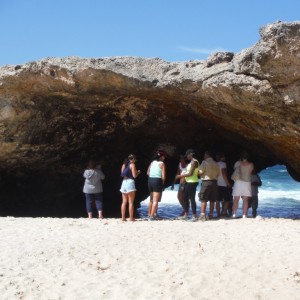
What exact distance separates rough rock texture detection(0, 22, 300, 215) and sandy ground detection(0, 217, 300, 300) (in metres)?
3.18

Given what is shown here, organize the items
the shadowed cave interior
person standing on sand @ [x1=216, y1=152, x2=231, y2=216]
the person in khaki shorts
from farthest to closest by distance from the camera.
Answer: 1. the shadowed cave interior
2. person standing on sand @ [x1=216, y1=152, x2=231, y2=216]
3. the person in khaki shorts

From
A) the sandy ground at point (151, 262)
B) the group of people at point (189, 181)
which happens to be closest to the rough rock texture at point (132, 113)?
the group of people at point (189, 181)

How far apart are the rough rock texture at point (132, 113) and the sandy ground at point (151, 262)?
10.4 feet

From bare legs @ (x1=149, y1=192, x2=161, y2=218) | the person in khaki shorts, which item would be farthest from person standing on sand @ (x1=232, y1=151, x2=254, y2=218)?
bare legs @ (x1=149, y1=192, x2=161, y2=218)

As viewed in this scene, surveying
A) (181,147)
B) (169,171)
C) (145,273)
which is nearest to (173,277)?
(145,273)

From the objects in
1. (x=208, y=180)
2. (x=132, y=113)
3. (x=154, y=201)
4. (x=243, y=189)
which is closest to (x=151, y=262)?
(x=154, y=201)

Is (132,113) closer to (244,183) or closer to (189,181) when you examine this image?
(189,181)

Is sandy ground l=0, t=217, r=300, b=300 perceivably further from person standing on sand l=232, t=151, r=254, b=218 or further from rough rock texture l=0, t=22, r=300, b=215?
rough rock texture l=0, t=22, r=300, b=215

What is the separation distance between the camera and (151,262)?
7.40m

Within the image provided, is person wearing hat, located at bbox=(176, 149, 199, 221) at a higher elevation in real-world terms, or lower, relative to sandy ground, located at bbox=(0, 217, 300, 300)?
higher

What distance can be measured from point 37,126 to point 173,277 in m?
7.92

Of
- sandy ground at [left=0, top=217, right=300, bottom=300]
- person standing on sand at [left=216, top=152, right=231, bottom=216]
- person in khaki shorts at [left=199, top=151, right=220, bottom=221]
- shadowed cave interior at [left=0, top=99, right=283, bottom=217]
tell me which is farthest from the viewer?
shadowed cave interior at [left=0, top=99, right=283, bottom=217]

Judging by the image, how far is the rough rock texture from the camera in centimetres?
1045

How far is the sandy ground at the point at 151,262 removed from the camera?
6.43 metres
